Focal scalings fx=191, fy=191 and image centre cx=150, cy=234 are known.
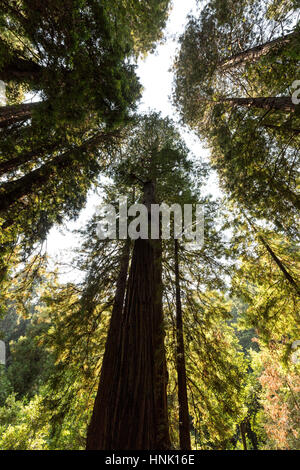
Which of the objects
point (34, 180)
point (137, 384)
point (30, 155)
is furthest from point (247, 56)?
point (137, 384)

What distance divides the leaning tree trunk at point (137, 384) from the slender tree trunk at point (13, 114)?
193 inches

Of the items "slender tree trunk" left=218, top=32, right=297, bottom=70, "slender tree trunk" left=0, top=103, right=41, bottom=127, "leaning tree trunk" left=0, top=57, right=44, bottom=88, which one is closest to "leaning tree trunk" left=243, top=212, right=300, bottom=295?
"slender tree trunk" left=218, top=32, right=297, bottom=70

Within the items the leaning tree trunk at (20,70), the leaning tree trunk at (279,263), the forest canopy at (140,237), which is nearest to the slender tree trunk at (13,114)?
the forest canopy at (140,237)

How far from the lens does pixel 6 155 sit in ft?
10.3

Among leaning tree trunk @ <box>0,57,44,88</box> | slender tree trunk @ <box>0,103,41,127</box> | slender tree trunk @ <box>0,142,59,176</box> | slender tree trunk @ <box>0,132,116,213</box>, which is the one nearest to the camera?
slender tree trunk @ <box>0,132,116,213</box>

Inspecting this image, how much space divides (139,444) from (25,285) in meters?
3.95

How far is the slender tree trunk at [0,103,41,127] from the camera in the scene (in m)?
4.46

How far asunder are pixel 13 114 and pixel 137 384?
19.8ft

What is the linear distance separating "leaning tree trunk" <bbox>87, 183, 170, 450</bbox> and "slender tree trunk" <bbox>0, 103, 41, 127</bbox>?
4901 mm

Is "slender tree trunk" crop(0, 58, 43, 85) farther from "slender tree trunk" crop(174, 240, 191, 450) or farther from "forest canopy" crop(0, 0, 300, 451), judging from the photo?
"slender tree trunk" crop(174, 240, 191, 450)

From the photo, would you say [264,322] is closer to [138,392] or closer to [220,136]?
[138,392]

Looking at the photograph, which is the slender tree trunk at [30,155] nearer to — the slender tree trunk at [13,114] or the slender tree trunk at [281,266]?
the slender tree trunk at [13,114]

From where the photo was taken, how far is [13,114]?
15.1 ft

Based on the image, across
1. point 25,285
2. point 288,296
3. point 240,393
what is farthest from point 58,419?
point 288,296
